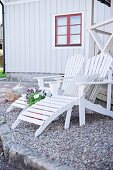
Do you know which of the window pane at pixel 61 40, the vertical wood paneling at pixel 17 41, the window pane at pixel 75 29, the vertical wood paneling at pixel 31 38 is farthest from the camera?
the vertical wood paneling at pixel 17 41

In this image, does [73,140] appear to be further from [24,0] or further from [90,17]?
[24,0]

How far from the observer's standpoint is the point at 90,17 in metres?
5.22

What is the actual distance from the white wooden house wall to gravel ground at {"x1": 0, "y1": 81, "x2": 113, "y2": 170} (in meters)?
4.68

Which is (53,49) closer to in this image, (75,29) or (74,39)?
(74,39)

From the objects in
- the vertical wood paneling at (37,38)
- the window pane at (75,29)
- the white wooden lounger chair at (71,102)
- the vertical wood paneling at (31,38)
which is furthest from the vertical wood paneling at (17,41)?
the white wooden lounger chair at (71,102)

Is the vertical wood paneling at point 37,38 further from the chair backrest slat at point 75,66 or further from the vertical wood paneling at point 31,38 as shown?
the chair backrest slat at point 75,66

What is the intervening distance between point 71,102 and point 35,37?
18.8 ft

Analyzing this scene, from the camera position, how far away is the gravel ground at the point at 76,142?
105 inches

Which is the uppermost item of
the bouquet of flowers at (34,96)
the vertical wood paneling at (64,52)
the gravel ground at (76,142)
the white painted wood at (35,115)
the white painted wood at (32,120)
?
the vertical wood paneling at (64,52)

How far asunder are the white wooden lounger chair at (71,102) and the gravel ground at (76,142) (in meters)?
0.14

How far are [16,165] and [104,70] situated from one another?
2.26 meters

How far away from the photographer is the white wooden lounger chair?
3701 mm

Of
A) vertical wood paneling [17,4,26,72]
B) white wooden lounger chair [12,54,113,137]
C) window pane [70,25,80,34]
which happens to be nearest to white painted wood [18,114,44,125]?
white wooden lounger chair [12,54,113,137]

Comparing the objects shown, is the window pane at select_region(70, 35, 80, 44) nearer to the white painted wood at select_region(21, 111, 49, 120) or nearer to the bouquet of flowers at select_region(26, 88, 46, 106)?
the bouquet of flowers at select_region(26, 88, 46, 106)
